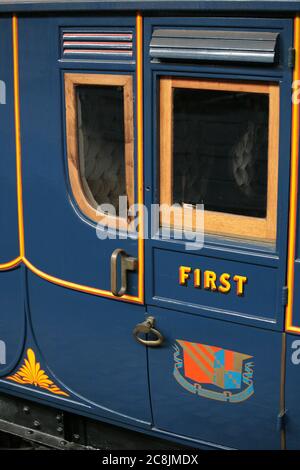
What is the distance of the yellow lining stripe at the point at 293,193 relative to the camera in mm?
3102

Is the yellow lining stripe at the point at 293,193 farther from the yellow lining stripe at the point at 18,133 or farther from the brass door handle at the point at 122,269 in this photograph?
the yellow lining stripe at the point at 18,133

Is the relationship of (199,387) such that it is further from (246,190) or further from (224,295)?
(246,190)

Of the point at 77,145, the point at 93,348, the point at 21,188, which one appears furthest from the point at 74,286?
the point at 77,145

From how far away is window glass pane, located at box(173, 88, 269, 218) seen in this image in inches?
130

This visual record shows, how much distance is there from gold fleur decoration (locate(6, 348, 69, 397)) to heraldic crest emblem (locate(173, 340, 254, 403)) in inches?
27.8

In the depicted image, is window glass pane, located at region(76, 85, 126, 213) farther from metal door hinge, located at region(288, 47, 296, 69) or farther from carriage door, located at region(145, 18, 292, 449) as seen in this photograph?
metal door hinge, located at region(288, 47, 296, 69)

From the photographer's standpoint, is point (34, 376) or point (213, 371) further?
point (34, 376)

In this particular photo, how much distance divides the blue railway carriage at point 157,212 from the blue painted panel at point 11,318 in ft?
0.03

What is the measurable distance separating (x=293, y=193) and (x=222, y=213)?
0.36 metres

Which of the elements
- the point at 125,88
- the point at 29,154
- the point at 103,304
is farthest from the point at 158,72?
the point at 103,304

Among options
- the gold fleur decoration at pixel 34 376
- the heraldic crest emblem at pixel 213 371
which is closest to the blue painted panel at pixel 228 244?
the heraldic crest emblem at pixel 213 371

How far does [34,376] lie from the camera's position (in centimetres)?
418

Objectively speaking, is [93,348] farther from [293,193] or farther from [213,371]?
[293,193]

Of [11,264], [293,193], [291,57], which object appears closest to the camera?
[291,57]
